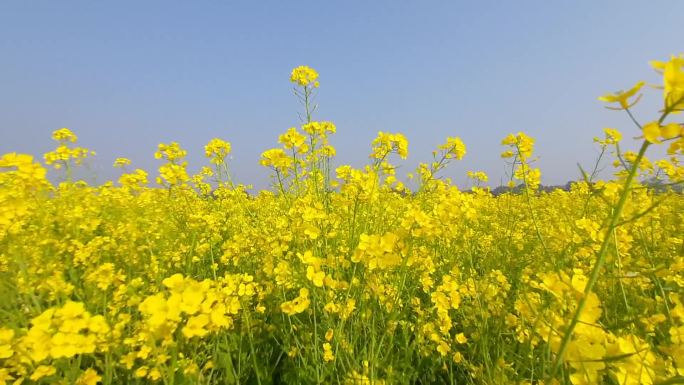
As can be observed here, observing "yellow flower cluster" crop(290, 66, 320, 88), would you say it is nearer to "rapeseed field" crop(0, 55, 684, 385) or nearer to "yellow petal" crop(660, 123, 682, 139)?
"rapeseed field" crop(0, 55, 684, 385)

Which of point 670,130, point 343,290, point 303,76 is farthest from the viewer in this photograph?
point 303,76

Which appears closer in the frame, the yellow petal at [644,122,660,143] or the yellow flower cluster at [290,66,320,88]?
the yellow petal at [644,122,660,143]

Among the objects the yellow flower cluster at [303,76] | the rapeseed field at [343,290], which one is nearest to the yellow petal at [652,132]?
the rapeseed field at [343,290]

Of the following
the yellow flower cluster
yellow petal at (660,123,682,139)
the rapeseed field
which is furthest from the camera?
the yellow flower cluster

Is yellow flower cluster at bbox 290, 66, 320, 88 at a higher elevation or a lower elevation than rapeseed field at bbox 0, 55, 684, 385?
higher

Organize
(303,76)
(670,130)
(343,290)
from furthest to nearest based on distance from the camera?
(303,76) → (343,290) → (670,130)

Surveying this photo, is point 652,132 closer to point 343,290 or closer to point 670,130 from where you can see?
point 670,130

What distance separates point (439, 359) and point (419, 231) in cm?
80

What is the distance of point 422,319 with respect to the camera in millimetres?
1915

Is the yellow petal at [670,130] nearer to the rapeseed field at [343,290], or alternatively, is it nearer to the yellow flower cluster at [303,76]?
the rapeseed field at [343,290]

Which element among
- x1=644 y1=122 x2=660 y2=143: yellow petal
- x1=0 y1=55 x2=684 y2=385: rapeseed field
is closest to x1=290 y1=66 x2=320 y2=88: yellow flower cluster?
x1=0 y1=55 x2=684 y2=385: rapeseed field

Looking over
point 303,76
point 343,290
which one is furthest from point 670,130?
A: point 303,76

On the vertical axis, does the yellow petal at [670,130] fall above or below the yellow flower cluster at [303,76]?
below

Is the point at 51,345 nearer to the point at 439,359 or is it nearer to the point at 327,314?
the point at 327,314
